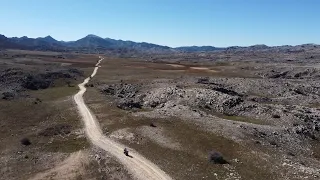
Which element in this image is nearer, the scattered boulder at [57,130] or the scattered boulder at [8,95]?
the scattered boulder at [57,130]

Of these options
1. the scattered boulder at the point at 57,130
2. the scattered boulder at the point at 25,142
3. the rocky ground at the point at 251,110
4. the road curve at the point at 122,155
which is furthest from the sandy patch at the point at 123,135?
the scattered boulder at the point at 25,142

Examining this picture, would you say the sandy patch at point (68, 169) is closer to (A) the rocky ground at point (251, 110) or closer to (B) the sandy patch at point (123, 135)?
(B) the sandy patch at point (123, 135)

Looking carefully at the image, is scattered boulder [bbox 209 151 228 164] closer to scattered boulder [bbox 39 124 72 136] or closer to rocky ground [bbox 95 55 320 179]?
rocky ground [bbox 95 55 320 179]

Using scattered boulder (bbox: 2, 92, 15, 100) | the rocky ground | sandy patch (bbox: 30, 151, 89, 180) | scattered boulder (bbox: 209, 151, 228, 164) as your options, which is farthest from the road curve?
scattered boulder (bbox: 2, 92, 15, 100)

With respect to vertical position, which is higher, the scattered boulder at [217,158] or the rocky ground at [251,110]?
the scattered boulder at [217,158]

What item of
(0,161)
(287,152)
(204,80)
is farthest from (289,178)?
(204,80)

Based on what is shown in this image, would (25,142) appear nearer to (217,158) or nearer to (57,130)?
(57,130)

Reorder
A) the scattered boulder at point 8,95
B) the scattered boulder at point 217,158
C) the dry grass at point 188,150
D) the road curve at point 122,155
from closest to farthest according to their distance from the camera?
the road curve at point 122,155, the dry grass at point 188,150, the scattered boulder at point 217,158, the scattered boulder at point 8,95

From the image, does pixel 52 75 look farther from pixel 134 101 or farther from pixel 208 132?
pixel 208 132

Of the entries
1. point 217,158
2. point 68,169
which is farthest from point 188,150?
point 68,169
